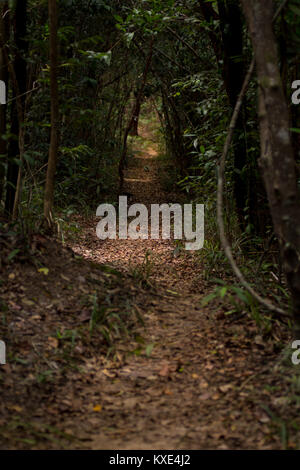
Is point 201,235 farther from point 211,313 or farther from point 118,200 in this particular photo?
point 118,200

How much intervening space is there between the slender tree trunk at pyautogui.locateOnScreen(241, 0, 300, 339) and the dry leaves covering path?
60 centimetres

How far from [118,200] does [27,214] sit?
19.3 feet

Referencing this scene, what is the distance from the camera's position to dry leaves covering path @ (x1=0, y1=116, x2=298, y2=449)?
7.66 ft

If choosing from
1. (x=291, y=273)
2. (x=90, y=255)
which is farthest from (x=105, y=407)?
(x=90, y=255)

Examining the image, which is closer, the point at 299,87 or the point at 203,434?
the point at 203,434

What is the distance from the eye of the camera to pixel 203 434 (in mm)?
2348

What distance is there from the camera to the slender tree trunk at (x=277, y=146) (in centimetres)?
259

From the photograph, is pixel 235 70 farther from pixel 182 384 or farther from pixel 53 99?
pixel 182 384

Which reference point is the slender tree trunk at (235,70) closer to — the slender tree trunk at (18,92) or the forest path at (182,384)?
the forest path at (182,384)

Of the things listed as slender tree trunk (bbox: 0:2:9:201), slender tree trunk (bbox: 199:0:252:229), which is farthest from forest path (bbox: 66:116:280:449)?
slender tree trunk (bbox: 0:2:9:201)

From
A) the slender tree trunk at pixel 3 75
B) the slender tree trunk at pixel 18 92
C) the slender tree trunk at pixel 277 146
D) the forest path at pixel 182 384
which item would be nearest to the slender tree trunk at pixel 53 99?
the slender tree trunk at pixel 18 92

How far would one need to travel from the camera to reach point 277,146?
262cm

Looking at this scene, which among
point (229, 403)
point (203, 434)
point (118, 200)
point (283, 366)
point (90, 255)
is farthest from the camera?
point (118, 200)

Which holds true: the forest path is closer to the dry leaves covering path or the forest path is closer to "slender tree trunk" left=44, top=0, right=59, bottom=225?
the dry leaves covering path
